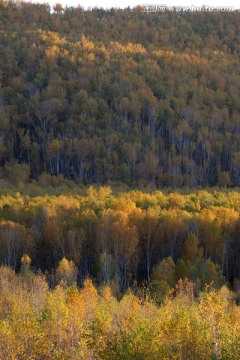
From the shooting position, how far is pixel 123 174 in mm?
89062

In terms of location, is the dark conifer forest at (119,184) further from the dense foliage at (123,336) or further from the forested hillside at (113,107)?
the forested hillside at (113,107)

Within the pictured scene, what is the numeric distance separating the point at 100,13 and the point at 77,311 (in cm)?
14872

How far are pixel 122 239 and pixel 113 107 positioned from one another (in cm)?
5767

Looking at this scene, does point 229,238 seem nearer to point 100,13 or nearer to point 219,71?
point 219,71

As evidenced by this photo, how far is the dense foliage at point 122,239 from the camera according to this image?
51.5 meters

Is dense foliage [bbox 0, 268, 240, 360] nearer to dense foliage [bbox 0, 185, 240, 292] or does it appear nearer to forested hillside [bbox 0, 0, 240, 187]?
dense foliage [bbox 0, 185, 240, 292]

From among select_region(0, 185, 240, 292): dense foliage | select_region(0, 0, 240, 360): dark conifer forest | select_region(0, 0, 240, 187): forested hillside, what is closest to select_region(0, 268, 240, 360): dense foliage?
select_region(0, 0, 240, 360): dark conifer forest

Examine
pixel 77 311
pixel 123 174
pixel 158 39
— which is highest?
pixel 158 39

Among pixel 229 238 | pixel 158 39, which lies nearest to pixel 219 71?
pixel 158 39

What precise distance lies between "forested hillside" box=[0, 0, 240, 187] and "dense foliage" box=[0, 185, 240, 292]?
28.4 meters

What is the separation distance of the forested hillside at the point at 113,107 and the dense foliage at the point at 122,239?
1119 inches

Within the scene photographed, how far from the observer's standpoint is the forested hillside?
305 ft

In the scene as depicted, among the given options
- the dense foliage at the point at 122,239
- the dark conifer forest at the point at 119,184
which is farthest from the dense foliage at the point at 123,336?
the dense foliage at the point at 122,239

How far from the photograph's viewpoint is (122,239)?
53344mm
